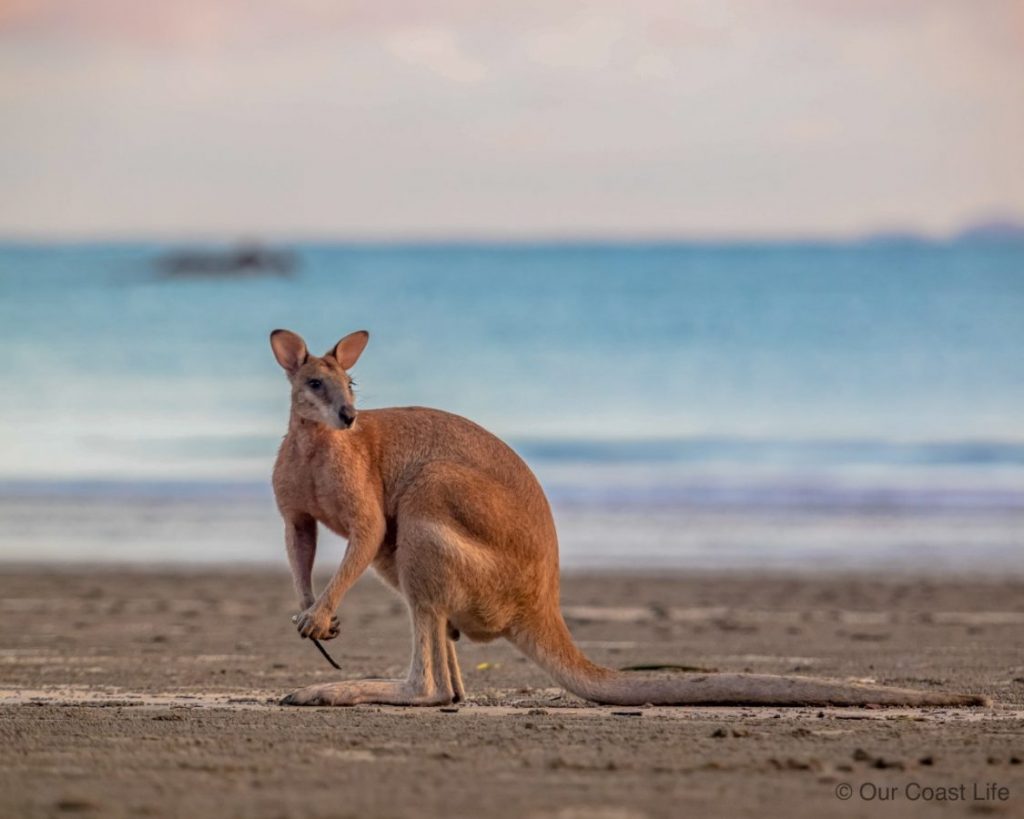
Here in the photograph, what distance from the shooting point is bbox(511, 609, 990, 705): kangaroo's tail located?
5.61 meters

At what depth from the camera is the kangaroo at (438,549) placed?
5.72m

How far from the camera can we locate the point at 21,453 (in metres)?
19.1

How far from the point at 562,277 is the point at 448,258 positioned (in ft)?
25.1

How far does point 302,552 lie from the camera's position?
614 cm

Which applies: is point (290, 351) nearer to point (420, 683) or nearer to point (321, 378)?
point (321, 378)

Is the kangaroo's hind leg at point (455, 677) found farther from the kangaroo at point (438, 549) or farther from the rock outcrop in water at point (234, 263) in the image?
the rock outcrop in water at point (234, 263)

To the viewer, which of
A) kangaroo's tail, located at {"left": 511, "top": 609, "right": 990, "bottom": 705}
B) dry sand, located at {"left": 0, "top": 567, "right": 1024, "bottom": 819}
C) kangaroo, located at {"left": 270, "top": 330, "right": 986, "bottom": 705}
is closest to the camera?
dry sand, located at {"left": 0, "top": 567, "right": 1024, "bottom": 819}

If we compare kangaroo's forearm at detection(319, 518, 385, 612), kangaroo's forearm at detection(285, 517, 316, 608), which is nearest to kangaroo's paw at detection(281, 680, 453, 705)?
kangaroo's forearm at detection(319, 518, 385, 612)

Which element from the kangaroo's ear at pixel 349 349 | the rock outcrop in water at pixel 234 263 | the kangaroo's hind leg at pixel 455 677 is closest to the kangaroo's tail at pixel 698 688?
the kangaroo's hind leg at pixel 455 677

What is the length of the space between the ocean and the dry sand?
159 centimetres

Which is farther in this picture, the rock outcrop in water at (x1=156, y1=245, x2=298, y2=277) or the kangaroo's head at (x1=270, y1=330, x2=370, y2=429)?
the rock outcrop in water at (x1=156, y1=245, x2=298, y2=277)

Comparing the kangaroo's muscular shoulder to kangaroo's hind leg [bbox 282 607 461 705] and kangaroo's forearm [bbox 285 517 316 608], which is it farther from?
kangaroo's hind leg [bbox 282 607 461 705]

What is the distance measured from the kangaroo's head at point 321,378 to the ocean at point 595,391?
0.98 meters

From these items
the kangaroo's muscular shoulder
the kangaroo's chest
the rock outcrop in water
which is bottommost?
the kangaroo's chest
